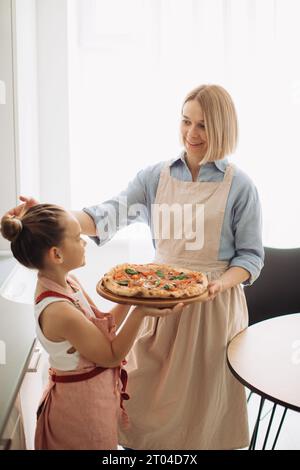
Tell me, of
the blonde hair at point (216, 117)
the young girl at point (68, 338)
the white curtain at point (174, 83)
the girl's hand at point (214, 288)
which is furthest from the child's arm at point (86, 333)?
the white curtain at point (174, 83)

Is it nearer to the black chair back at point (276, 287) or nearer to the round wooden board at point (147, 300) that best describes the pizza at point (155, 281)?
the round wooden board at point (147, 300)

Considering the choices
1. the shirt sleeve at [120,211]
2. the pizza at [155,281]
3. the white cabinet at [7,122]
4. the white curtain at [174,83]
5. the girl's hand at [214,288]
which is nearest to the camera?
the pizza at [155,281]

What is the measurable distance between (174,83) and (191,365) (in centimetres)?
188

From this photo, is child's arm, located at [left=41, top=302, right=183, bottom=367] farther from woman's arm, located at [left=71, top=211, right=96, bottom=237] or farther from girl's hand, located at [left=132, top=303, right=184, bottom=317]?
woman's arm, located at [left=71, top=211, right=96, bottom=237]

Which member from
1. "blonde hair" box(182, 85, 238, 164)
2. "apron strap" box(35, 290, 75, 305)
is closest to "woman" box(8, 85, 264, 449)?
"blonde hair" box(182, 85, 238, 164)

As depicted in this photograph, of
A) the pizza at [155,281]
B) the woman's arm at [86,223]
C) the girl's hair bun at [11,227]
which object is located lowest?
the pizza at [155,281]

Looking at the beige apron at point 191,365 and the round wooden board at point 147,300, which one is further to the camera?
the beige apron at point 191,365

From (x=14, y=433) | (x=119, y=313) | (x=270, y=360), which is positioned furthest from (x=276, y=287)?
(x=14, y=433)

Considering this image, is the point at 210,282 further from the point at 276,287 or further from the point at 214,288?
the point at 276,287

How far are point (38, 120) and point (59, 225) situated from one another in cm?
209

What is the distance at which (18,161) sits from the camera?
251cm

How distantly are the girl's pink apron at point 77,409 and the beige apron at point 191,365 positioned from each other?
50cm

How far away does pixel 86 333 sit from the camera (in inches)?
49.8

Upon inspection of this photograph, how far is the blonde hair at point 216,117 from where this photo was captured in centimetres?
177
